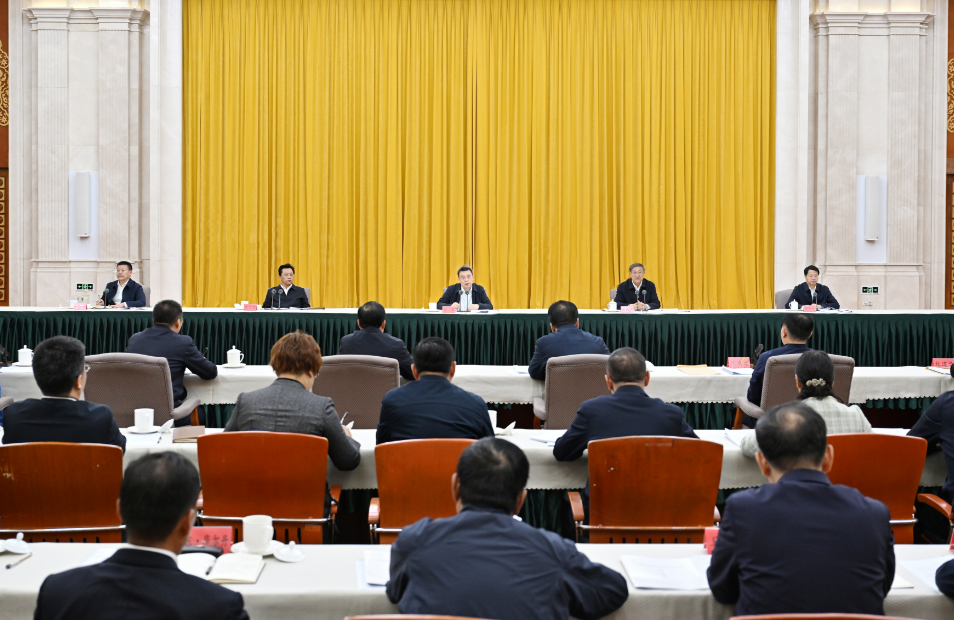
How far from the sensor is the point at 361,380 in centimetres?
471

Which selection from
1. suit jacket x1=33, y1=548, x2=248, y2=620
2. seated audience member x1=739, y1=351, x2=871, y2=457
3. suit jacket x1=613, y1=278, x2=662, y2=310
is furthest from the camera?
suit jacket x1=613, y1=278, x2=662, y2=310

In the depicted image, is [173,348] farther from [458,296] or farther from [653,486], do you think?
[458,296]

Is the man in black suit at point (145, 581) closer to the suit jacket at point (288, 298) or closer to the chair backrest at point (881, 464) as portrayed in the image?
the chair backrest at point (881, 464)

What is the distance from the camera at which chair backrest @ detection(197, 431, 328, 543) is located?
2885 mm

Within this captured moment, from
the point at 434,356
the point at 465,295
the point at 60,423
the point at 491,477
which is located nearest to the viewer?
the point at 491,477

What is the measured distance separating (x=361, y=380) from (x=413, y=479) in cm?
194

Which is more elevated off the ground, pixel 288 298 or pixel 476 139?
pixel 476 139

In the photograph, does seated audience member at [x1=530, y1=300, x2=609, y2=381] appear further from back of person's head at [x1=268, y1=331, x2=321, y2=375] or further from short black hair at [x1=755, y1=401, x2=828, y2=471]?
short black hair at [x1=755, y1=401, x2=828, y2=471]

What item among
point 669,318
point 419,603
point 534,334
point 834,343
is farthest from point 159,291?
point 419,603

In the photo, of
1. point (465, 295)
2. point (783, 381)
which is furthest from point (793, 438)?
point (465, 295)

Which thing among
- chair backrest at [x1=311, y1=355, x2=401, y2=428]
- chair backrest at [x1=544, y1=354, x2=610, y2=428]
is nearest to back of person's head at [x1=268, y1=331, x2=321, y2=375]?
chair backrest at [x1=311, y1=355, x2=401, y2=428]

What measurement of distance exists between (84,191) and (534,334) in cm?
597

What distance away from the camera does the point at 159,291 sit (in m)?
10.5

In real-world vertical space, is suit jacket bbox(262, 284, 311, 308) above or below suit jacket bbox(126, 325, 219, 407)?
above
